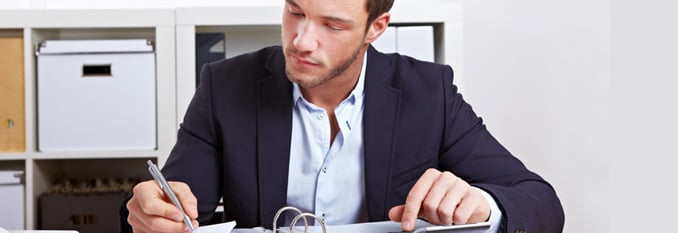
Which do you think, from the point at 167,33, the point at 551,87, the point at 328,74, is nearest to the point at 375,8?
the point at 328,74

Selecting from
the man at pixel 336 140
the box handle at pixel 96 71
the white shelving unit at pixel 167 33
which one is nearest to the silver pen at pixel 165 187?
the man at pixel 336 140

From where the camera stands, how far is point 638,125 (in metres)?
1.87

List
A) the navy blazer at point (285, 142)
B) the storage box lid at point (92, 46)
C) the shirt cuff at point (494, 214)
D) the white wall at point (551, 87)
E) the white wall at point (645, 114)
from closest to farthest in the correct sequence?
the shirt cuff at point (494, 214) → the navy blazer at point (285, 142) → the white wall at point (645, 114) → the white wall at point (551, 87) → the storage box lid at point (92, 46)

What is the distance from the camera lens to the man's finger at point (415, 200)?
95cm

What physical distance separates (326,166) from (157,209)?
40 cm

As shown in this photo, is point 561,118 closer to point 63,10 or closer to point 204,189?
point 204,189

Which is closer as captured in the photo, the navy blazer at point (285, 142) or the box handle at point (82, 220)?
the navy blazer at point (285, 142)

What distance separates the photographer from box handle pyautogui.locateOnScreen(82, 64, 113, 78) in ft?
7.19

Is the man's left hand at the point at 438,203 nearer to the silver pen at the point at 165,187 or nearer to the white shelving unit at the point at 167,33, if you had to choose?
the silver pen at the point at 165,187

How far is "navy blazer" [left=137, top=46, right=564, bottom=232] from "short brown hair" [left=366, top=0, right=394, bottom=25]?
11 centimetres

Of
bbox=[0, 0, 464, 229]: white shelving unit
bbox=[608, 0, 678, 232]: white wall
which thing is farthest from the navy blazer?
bbox=[0, 0, 464, 229]: white shelving unit

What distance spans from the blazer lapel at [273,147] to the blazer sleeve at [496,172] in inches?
11.3

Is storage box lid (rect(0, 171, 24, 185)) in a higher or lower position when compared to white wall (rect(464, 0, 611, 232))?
lower

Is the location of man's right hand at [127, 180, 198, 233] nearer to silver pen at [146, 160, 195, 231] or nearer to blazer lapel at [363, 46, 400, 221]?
silver pen at [146, 160, 195, 231]
